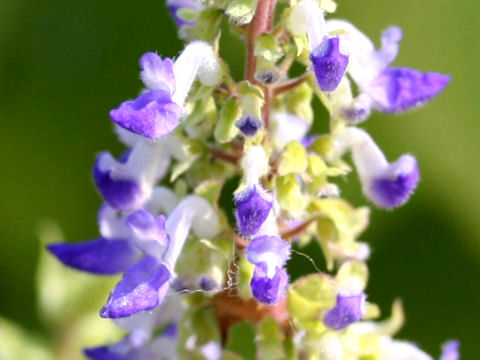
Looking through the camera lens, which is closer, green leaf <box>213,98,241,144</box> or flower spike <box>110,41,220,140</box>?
flower spike <box>110,41,220,140</box>

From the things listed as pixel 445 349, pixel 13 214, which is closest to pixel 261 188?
pixel 445 349

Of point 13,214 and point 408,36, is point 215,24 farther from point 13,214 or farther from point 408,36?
point 13,214

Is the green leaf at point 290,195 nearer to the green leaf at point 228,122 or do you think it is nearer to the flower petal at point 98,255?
the green leaf at point 228,122

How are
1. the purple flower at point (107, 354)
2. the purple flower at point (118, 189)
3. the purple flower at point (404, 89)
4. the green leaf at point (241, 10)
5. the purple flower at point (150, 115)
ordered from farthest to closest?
the purple flower at point (107, 354) < the purple flower at point (118, 189) < the purple flower at point (404, 89) < the green leaf at point (241, 10) < the purple flower at point (150, 115)

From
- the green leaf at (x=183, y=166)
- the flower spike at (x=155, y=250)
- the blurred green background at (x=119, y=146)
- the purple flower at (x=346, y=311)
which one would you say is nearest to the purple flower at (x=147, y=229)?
the flower spike at (x=155, y=250)

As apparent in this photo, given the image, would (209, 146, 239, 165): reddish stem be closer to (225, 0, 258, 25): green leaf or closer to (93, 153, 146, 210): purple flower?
(93, 153, 146, 210): purple flower

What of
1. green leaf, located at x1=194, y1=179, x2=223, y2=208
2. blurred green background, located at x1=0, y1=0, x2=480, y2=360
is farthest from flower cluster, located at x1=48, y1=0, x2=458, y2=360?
blurred green background, located at x1=0, y1=0, x2=480, y2=360
